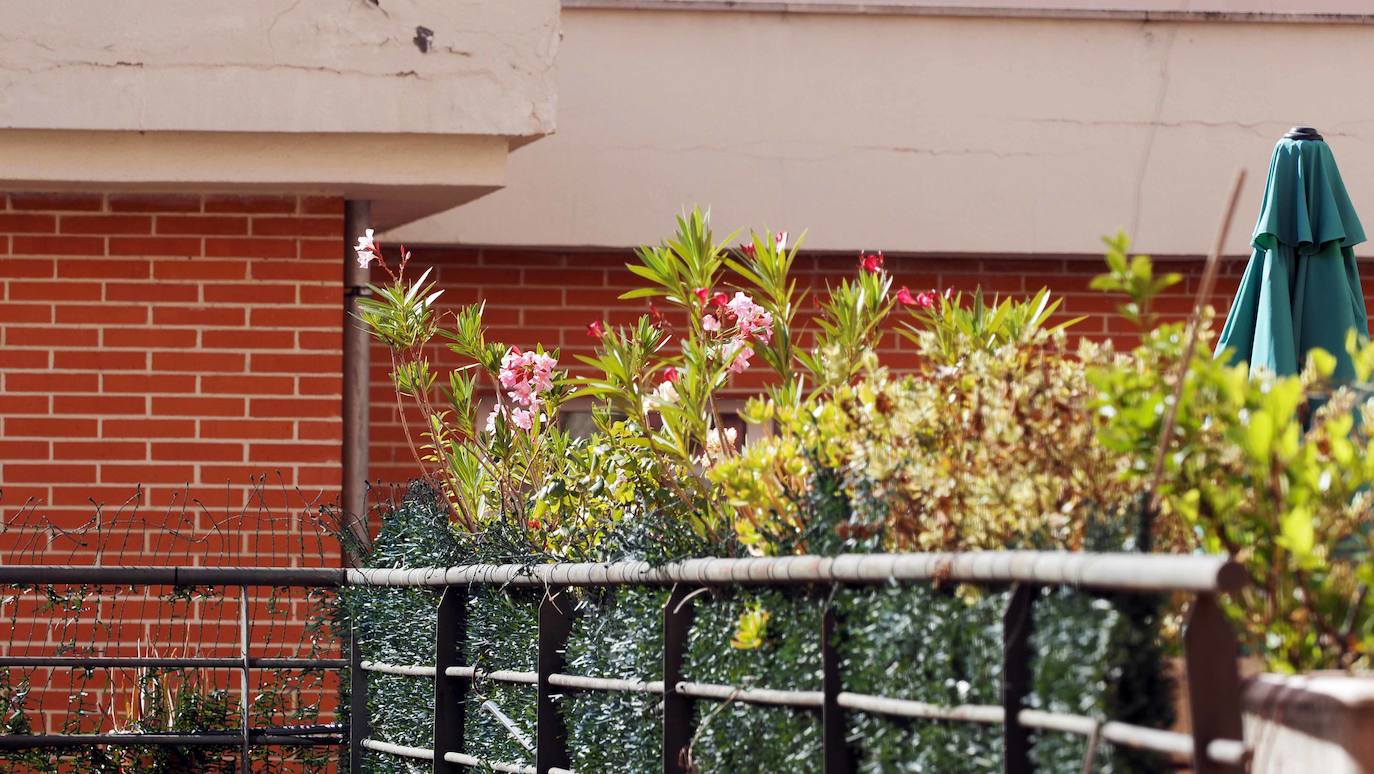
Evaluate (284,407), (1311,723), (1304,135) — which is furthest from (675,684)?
(284,407)

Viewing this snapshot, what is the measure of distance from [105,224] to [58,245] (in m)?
0.20

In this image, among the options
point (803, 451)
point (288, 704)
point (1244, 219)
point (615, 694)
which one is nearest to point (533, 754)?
point (615, 694)

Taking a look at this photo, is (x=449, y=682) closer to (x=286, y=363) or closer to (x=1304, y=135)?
(x=286, y=363)

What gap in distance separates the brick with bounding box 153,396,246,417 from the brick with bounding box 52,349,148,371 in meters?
0.17

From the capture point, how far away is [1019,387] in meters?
3.21

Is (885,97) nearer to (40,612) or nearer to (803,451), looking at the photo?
(40,612)

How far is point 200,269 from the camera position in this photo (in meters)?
7.47

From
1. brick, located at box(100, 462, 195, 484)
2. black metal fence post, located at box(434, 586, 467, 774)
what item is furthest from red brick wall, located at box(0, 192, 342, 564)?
black metal fence post, located at box(434, 586, 467, 774)

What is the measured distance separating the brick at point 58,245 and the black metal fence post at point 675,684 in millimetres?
4120

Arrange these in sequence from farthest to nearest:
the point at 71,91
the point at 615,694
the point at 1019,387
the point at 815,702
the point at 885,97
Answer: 1. the point at 885,97
2. the point at 71,91
3. the point at 615,694
4. the point at 815,702
5. the point at 1019,387

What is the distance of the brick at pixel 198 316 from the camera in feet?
24.5

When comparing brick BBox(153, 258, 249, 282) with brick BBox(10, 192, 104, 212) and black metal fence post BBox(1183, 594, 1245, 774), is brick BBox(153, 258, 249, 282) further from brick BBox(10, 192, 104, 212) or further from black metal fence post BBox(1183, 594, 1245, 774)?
black metal fence post BBox(1183, 594, 1245, 774)

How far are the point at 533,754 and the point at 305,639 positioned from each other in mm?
2287

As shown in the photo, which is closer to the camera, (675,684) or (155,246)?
(675,684)
